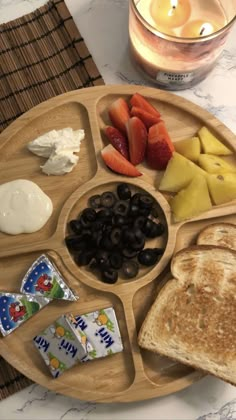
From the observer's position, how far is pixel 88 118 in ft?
6.02

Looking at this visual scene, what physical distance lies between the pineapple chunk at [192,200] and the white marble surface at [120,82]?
366mm

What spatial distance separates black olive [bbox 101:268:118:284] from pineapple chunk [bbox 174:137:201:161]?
45 cm

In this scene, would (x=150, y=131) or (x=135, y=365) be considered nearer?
(x=135, y=365)

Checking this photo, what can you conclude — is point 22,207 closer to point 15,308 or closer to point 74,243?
point 74,243

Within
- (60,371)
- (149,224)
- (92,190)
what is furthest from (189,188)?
(60,371)

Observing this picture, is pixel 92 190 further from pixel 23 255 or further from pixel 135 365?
pixel 135 365

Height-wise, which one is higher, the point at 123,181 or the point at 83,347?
the point at 123,181

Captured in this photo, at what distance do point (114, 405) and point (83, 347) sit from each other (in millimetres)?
236

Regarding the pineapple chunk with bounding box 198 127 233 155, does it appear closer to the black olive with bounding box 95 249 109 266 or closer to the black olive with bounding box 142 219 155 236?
the black olive with bounding box 142 219 155 236

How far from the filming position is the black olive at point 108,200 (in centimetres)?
174

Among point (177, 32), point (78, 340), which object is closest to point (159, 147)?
point (177, 32)

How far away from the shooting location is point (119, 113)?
179 cm

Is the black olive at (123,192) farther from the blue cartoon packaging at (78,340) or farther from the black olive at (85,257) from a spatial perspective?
the blue cartoon packaging at (78,340)

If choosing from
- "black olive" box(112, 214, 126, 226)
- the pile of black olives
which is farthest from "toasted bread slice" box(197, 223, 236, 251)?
"black olive" box(112, 214, 126, 226)
